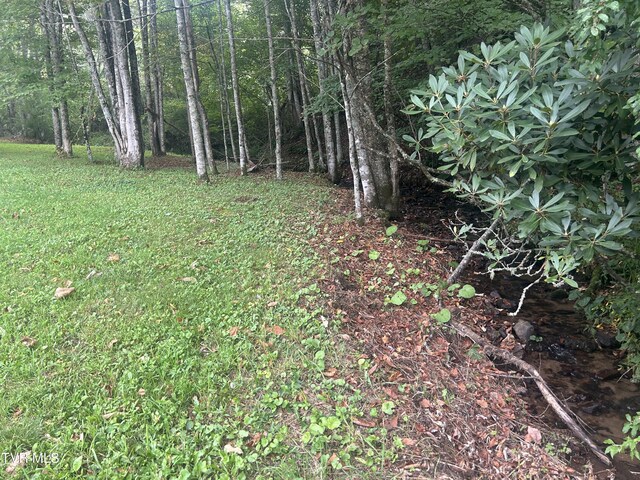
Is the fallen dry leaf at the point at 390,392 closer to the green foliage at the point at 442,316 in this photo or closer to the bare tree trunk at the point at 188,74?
the green foliage at the point at 442,316

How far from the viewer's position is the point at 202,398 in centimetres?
308

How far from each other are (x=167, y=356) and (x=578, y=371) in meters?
4.29

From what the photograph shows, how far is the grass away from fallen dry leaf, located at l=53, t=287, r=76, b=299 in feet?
0.20

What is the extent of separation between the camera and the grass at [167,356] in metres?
2.66

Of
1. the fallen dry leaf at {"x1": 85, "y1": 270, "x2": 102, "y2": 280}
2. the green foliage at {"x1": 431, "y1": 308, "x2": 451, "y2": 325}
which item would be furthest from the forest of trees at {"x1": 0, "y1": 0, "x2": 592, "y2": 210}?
the fallen dry leaf at {"x1": 85, "y1": 270, "x2": 102, "y2": 280}

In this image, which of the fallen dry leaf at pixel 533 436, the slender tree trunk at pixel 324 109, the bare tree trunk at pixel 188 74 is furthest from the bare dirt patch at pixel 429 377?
the slender tree trunk at pixel 324 109

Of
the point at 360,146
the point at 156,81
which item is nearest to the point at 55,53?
the point at 156,81

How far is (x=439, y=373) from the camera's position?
3.75 m

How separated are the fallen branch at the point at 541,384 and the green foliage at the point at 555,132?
4.54 ft

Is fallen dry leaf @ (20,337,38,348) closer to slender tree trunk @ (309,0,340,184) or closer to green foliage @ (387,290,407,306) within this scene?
green foliage @ (387,290,407,306)

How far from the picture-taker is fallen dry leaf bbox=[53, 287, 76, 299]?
4.16m

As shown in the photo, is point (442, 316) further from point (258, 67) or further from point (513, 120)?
point (258, 67)

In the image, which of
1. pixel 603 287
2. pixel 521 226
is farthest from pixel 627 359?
pixel 521 226

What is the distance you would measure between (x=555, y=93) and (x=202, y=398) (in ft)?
11.9
